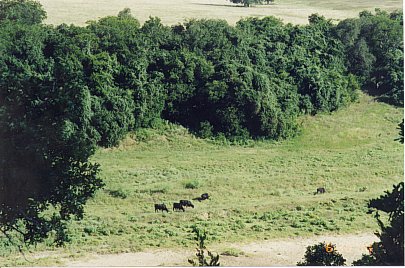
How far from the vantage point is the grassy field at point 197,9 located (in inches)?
744

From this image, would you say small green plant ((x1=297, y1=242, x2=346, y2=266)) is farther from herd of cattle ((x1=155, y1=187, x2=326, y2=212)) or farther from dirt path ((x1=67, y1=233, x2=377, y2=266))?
herd of cattle ((x1=155, y1=187, x2=326, y2=212))

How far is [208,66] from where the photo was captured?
20.3 m

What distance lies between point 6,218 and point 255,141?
38.5 ft

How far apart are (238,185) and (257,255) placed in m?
4.52

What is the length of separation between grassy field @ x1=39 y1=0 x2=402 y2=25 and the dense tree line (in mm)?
362

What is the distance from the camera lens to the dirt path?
922 cm

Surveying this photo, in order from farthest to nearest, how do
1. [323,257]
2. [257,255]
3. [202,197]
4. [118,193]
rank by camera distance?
1. [202,197]
2. [118,193]
3. [257,255]
4. [323,257]

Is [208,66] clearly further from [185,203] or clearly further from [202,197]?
[185,203]

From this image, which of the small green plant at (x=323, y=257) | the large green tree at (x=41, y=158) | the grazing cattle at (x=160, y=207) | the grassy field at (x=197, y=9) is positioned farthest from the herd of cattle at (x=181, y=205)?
the grassy field at (x=197, y=9)

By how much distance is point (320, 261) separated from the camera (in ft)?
22.8

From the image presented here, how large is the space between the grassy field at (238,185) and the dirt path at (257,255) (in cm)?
34

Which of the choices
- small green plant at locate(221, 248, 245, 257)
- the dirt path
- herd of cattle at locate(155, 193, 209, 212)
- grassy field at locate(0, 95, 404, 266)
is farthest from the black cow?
small green plant at locate(221, 248, 245, 257)

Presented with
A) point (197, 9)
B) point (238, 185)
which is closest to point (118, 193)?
point (238, 185)

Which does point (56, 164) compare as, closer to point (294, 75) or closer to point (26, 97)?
point (26, 97)
